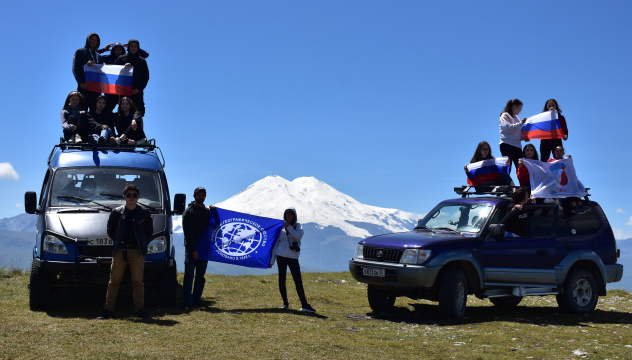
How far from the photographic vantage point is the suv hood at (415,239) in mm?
10977

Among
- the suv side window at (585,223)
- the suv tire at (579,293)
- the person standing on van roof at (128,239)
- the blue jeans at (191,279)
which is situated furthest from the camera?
the suv side window at (585,223)

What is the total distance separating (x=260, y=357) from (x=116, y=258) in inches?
148

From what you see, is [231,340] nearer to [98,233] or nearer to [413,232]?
[98,233]

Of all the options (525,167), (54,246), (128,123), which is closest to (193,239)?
(54,246)

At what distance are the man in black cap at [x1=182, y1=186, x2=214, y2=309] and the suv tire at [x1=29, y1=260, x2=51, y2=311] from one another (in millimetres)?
2410

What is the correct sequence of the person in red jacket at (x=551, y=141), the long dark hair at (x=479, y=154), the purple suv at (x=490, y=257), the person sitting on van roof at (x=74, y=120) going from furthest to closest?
the person in red jacket at (x=551, y=141)
the long dark hair at (x=479, y=154)
the person sitting on van roof at (x=74, y=120)
the purple suv at (x=490, y=257)

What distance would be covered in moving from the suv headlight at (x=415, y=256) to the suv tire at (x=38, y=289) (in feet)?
20.8

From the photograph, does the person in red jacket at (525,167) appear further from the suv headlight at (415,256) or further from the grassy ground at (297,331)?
the suv headlight at (415,256)

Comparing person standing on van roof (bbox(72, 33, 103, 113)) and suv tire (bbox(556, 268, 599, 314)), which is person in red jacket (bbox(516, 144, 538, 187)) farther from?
person standing on van roof (bbox(72, 33, 103, 113))

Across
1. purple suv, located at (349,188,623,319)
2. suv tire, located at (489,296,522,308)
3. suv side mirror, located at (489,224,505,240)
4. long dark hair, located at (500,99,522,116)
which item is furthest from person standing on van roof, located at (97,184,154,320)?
long dark hair, located at (500,99,522,116)

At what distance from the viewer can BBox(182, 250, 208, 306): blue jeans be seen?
11.6 metres

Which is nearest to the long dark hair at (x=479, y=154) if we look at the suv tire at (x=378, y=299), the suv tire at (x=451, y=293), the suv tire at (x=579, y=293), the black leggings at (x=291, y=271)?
the suv tire at (x=579, y=293)

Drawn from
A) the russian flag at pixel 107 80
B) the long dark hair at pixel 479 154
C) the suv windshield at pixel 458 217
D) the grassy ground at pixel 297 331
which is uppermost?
the russian flag at pixel 107 80

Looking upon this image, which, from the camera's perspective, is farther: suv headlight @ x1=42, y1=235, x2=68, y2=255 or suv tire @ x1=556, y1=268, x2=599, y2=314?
suv tire @ x1=556, y1=268, x2=599, y2=314
